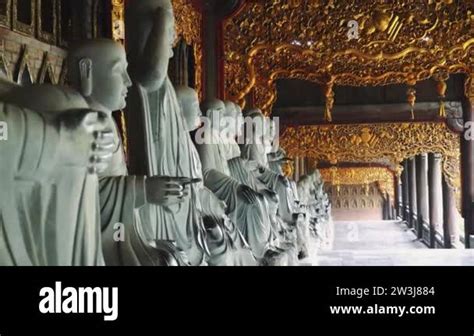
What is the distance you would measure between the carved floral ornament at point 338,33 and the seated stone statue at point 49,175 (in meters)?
5.00

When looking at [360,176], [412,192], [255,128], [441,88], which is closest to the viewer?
[255,128]

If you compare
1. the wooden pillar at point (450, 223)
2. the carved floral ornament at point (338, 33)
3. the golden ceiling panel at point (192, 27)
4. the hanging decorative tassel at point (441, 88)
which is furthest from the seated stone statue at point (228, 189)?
the wooden pillar at point (450, 223)

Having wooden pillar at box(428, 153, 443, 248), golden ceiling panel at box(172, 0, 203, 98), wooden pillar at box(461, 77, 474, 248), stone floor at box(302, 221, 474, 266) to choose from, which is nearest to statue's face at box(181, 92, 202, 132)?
golden ceiling panel at box(172, 0, 203, 98)

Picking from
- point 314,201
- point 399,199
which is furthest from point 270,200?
point 399,199

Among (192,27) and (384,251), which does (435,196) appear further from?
(192,27)

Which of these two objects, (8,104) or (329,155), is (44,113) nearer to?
(8,104)

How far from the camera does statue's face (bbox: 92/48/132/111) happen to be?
225 cm

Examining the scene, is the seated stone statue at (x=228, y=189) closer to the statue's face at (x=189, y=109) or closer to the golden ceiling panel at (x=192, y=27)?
the statue's face at (x=189, y=109)

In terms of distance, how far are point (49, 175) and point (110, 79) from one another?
572 mm

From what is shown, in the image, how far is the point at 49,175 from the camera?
1.76m

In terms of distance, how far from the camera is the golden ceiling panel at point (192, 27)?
578cm

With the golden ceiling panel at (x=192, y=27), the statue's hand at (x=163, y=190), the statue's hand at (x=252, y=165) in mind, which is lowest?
the statue's hand at (x=163, y=190)

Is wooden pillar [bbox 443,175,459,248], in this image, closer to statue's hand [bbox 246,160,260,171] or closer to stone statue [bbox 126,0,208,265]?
statue's hand [bbox 246,160,260,171]
